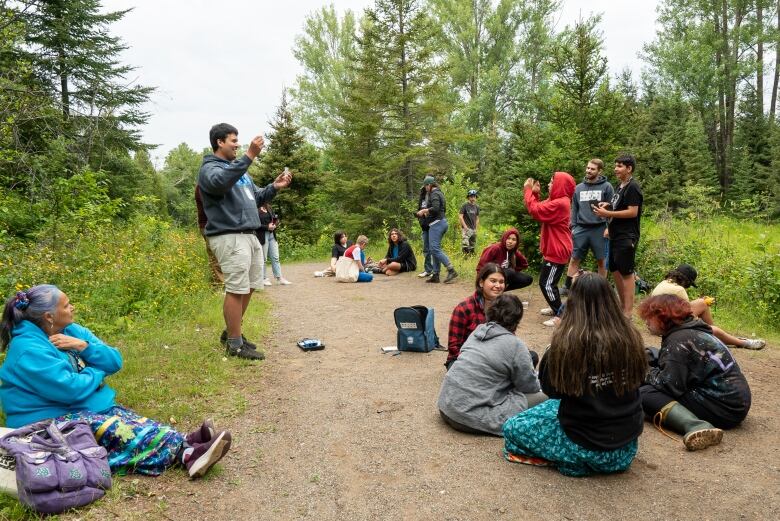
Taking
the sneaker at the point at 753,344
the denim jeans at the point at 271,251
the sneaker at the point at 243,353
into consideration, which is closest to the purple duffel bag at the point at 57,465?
the sneaker at the point at 243,353

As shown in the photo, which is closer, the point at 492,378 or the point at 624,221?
the point at 492,378

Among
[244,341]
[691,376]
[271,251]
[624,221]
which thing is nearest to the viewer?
[691,376]

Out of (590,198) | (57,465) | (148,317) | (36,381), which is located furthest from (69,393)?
(590,198)

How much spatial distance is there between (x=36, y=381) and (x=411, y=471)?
7.54 feet

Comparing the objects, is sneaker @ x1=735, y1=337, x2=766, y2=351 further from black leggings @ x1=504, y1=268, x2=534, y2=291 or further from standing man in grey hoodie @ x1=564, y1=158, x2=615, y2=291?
black leggings @ x1=504, y1=268, x2=534, y2=291

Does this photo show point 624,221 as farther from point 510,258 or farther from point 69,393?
point 69,393

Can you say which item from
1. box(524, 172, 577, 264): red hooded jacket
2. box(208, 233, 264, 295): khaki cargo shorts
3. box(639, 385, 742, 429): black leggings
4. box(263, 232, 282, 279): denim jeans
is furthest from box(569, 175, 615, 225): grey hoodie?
box(263, 232, 282, 279): denim jeans

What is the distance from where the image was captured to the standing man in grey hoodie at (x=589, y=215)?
6.66 metres

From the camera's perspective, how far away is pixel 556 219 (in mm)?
7293

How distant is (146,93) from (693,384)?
19.9 metres

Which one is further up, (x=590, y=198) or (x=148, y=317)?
(x=590, y=198)

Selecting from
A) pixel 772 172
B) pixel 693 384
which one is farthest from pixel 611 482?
pixel 772 172

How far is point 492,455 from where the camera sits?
3465 mm

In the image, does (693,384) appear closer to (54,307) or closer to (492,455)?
(492,455)
